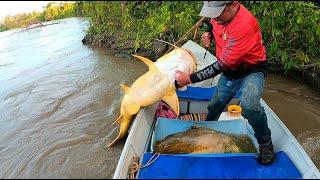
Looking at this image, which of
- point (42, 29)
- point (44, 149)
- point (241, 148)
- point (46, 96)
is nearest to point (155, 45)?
point (46, 96)

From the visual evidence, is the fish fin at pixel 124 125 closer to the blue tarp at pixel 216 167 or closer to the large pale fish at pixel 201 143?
the large pale fish at pixel 201 143

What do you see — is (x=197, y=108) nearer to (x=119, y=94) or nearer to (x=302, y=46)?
(x=119, y=94)

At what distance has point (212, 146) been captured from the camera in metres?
3.88

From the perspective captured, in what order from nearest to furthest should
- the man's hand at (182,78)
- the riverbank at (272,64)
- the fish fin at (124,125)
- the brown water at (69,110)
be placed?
1. the man's hand at (182,78)
2. the fish fin at (124,125)
3. the brown water at (69,110)
4. the riverbank at (272,64)

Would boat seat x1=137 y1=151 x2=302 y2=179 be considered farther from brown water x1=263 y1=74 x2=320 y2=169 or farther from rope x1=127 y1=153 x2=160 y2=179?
brown water x1=263 y1=74 x2=320 y2=169

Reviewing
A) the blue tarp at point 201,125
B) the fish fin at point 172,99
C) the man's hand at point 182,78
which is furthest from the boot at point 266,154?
the fish fin at point 172,99

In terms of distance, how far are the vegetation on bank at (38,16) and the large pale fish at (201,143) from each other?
10.2 metres

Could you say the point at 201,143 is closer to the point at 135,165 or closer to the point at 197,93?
the point at 135,165

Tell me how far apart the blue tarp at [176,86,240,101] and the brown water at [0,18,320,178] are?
0.99 meters

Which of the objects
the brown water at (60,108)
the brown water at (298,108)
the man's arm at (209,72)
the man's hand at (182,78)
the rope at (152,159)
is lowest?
the brown water at (60,108)

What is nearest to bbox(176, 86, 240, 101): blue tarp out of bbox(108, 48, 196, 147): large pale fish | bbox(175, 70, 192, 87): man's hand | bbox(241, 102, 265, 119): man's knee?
bbox(108, 48, 196, 147): large pale fish

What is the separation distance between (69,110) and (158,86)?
7.74 ft

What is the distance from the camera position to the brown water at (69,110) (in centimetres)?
458

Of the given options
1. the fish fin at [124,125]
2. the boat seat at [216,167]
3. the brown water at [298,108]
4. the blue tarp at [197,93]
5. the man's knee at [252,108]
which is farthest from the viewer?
the blue tarp at [197,93]
